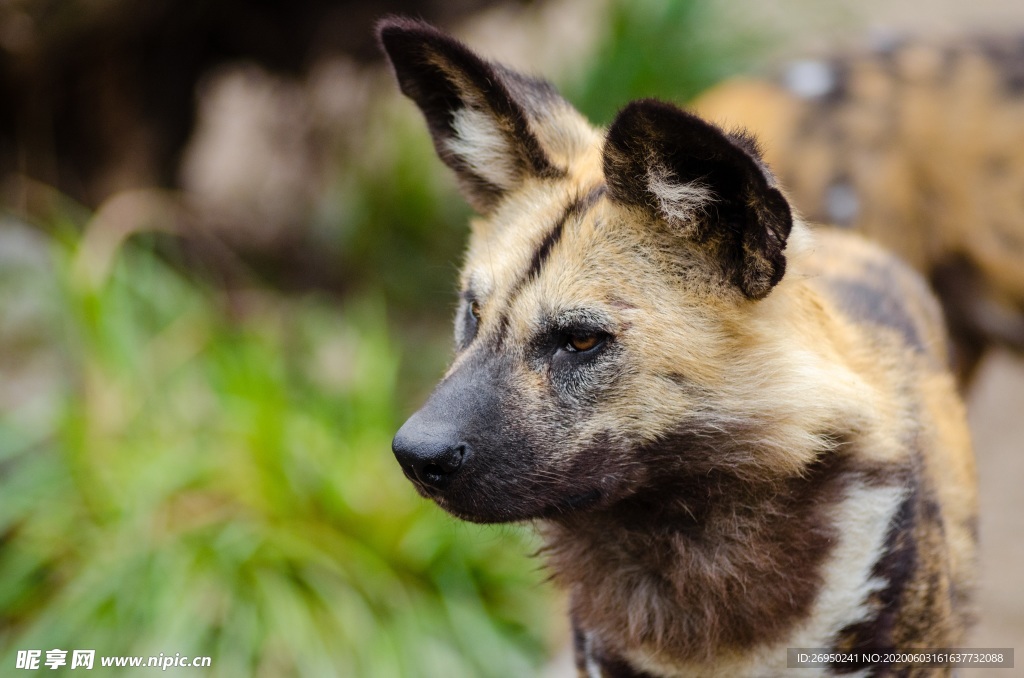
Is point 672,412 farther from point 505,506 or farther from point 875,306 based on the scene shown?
point 875,306

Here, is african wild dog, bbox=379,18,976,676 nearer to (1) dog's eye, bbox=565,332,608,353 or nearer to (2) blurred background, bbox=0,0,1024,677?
(1) dog's eye, bbox=565,332,608,353

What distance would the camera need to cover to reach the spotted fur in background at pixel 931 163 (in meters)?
4.36

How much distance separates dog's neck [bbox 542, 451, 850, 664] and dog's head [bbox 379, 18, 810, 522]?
0.10m

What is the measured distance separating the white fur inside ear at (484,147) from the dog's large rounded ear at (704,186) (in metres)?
0.45

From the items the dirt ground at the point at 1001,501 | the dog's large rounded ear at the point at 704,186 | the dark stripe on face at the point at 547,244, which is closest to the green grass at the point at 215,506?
the dark stripe on face at the point at 547,244

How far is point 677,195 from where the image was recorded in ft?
6.82

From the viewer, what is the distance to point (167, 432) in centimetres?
431

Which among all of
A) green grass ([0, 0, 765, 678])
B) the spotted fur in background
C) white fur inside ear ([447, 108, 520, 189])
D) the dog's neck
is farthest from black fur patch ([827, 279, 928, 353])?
the spotted fur in background

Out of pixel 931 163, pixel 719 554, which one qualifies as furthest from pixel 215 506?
pixel 931 163

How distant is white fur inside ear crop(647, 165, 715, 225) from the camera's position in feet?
6.72

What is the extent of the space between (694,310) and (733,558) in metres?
0.58

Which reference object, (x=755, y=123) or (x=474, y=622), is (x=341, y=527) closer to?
(x=474, y=622)

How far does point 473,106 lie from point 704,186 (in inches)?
29.6

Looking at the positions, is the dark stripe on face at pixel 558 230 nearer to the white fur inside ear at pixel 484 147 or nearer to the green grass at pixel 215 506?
the white fur inside ear at pixel 484 147
